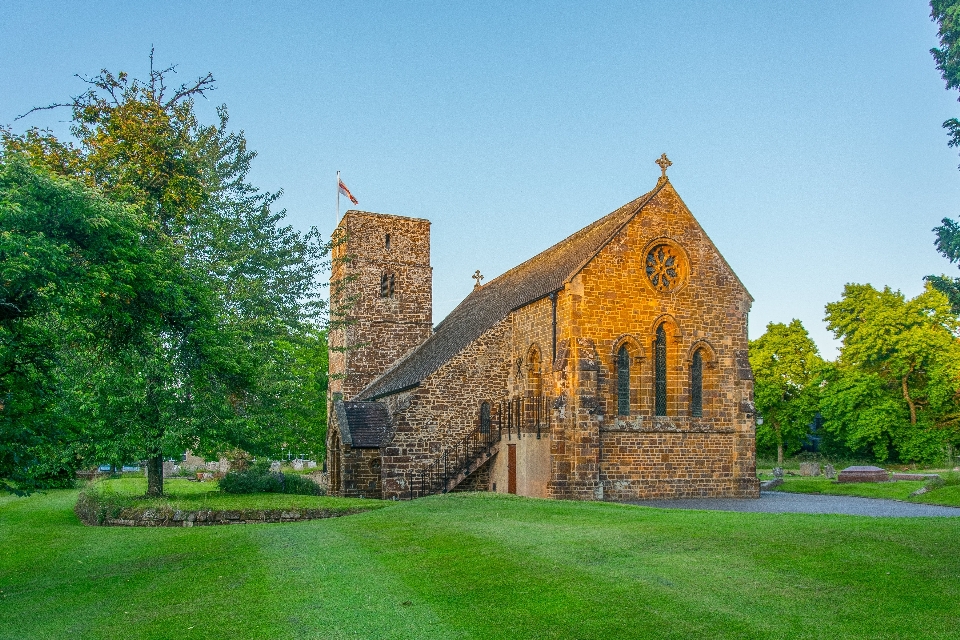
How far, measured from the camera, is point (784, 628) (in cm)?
783

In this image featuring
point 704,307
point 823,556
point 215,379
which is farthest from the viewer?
point 704,307

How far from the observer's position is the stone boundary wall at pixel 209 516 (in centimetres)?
1994

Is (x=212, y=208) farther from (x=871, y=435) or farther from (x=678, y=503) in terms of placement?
(x=871, y=435)

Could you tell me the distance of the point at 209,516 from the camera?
20.0 m

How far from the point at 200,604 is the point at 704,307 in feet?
71.3

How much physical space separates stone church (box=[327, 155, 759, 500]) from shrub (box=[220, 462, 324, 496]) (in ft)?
8.75

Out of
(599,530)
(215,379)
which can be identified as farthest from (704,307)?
(215,379)

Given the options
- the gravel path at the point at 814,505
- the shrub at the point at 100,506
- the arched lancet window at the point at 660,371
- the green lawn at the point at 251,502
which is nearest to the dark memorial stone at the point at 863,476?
the gravel path at the point at 814,505

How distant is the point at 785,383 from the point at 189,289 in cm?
5458

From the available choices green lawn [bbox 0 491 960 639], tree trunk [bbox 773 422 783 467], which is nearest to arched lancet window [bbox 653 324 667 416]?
green lawn [bbox 0 491 960 639]

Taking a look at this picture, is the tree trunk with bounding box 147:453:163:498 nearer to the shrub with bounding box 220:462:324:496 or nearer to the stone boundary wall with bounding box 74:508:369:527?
the shrub with bounding box 220:462:324:496

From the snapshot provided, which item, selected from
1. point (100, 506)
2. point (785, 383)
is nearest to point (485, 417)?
point (100, 506)

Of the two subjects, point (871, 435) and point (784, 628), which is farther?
point (871, 435)

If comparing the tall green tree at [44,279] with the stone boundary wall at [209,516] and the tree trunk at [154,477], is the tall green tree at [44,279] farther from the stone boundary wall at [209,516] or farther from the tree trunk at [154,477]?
the tree trunk at [154,477]
